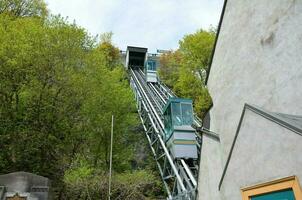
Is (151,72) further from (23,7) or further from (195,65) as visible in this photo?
(23,7)

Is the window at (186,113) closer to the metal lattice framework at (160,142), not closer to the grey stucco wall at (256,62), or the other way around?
the metal lattice framework at (160,142)

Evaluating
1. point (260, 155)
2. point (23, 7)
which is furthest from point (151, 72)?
point (260, 155)

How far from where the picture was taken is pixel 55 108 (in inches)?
545

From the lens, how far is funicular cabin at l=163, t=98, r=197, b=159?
12.9 meters

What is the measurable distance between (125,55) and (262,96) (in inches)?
1271

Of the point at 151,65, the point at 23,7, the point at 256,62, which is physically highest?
the point at 23,7

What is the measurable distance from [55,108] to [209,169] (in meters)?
8.97

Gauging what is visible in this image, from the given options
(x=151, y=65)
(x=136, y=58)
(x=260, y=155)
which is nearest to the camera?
(x=260, y=155)

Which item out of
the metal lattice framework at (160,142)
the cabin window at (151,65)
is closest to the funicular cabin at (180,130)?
the metal lattice framework at (160,142)

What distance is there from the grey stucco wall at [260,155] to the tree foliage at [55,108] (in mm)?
7731

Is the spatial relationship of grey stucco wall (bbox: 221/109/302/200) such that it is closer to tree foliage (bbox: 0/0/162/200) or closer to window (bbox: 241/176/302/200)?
window (bbox: 241/176/302/200)

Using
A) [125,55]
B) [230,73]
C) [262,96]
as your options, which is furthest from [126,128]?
[125,55]

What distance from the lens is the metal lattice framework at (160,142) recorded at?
37.2 ft

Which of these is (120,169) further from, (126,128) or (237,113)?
(237,113)
